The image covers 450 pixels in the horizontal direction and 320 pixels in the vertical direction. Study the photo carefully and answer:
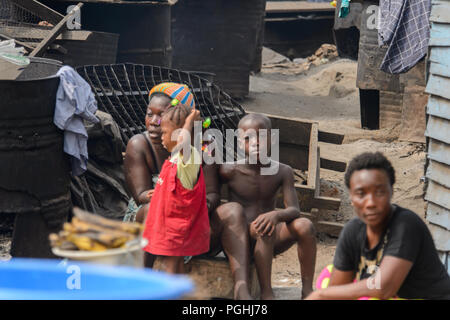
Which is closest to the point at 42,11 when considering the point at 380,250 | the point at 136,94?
the point at 136,94

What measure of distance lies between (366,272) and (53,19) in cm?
567

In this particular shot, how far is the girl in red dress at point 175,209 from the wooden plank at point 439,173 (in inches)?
89.0

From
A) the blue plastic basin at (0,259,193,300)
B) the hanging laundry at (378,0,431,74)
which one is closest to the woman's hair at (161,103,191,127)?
the blue plastic basin at (0,259,193,300)

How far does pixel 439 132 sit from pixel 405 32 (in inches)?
105

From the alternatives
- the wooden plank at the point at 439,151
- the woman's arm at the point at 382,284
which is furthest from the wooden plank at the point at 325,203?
the woman's arm at the point at 382,284

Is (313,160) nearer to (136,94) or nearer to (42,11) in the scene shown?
(136,94)

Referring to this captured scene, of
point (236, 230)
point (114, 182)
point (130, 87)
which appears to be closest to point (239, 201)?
point (236, 230)

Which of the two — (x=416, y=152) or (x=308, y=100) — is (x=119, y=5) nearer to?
(x=416, y=152)

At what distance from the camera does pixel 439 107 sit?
536cm

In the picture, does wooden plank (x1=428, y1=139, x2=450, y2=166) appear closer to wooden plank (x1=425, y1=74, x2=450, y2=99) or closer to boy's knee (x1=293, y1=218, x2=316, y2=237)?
wooden plank (x1=425, y1=74, x2=450, y2=99)

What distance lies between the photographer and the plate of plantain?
205 cm
